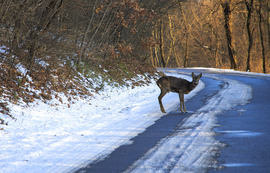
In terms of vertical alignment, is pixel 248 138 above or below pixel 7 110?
below

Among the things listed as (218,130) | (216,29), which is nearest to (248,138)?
(218,130)

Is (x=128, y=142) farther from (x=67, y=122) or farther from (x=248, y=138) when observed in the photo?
(x=67, y=122)

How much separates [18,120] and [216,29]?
183 ft

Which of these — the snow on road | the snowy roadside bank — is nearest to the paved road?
the snow on road

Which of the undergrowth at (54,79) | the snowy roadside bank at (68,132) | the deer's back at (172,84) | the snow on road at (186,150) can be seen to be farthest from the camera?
the deer's back at (172,84)

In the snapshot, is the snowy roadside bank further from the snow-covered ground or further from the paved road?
the paved road

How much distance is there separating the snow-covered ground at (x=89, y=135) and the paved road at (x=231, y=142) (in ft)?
0.79

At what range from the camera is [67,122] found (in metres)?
9.79

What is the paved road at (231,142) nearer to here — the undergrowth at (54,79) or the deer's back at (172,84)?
the deer's back at (172,84)

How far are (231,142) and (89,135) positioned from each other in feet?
11.4

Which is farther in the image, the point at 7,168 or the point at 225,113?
the point at 225,113

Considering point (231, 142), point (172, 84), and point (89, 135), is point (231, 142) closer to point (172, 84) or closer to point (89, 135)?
point (89, 135)

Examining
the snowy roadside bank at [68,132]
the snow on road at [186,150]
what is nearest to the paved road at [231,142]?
the snow on road at [186,150]

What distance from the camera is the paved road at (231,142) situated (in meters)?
5.37
